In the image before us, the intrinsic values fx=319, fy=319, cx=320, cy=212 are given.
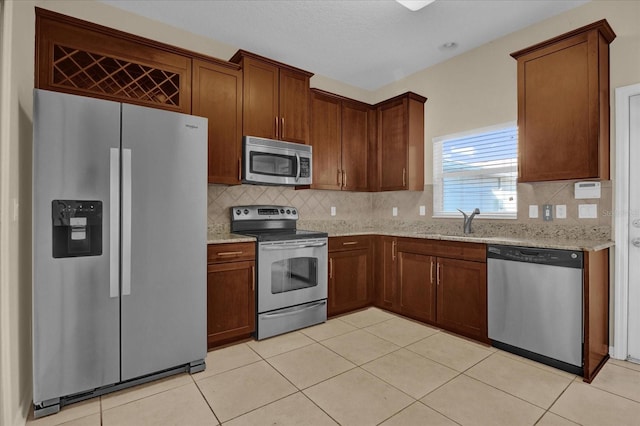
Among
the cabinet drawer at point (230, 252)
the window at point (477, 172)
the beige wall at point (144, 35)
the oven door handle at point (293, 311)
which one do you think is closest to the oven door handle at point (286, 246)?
the cabinet drawer at point (230, 252)

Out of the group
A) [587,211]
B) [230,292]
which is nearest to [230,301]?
[230,292]

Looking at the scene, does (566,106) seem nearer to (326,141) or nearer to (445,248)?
(445,248)

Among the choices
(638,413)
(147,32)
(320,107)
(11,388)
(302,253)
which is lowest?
(638,413)

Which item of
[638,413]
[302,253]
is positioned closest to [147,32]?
[302,253]

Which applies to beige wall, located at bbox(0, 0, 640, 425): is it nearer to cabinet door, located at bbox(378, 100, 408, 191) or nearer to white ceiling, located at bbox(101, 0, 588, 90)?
white ceiling, located at bbox(101, 0, 588, 90)

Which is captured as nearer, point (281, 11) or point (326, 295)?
point (281, 11)

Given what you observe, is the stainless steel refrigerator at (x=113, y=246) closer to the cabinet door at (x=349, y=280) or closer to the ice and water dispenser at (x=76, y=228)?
the ice and water dispenser at (x=76, y=228)

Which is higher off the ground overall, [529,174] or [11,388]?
[529,174]

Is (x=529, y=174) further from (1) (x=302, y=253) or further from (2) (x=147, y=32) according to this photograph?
(2) (x=147, y=32)

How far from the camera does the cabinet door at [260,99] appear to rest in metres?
3.08

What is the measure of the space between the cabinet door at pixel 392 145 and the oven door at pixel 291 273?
4.35 feet

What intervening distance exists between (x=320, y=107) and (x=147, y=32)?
6.10 ft

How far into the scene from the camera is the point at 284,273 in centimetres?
302

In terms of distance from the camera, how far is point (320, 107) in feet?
12.5
